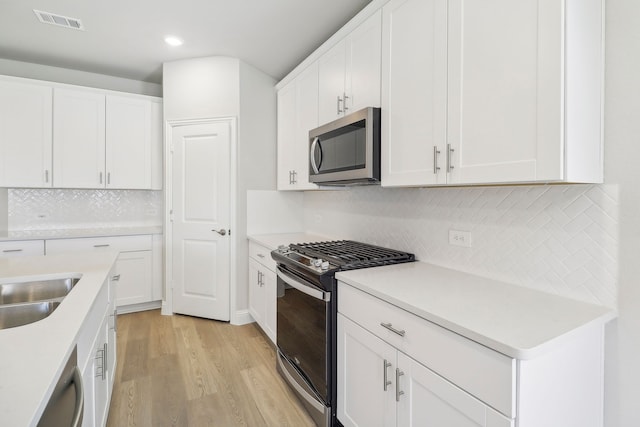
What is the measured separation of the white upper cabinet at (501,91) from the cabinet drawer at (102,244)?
306 centimetres

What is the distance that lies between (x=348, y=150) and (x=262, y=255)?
1314 mm

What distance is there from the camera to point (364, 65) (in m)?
2.01

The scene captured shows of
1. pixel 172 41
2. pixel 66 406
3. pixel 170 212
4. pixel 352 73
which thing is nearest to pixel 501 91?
pixel 352 73

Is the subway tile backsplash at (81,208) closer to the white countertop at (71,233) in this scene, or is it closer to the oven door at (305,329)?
the white countertop at (71,233)

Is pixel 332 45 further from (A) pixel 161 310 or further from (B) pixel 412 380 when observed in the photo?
(A) pixel 161 310

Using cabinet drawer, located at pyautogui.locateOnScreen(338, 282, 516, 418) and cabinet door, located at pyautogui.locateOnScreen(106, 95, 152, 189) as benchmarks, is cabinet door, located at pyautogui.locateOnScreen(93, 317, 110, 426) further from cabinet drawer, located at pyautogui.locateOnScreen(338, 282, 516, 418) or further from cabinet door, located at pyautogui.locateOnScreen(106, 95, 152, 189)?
cabinet door, located at pyautogui.locateOnScreen(106, 95, 152, 189)

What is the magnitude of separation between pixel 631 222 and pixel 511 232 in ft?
1.40

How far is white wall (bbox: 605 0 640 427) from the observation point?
1.17 meters

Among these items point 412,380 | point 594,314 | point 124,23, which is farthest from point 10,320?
point 124,23

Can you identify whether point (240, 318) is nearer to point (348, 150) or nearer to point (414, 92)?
point (348, 150)

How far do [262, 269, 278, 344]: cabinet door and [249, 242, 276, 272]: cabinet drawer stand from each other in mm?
58

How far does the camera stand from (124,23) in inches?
107

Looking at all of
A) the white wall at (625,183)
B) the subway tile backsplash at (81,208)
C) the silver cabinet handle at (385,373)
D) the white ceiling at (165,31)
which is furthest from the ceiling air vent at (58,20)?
the white wall at (625,183)

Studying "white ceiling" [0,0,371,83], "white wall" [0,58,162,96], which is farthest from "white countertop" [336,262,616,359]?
"white wall" [0,58,162,96]
